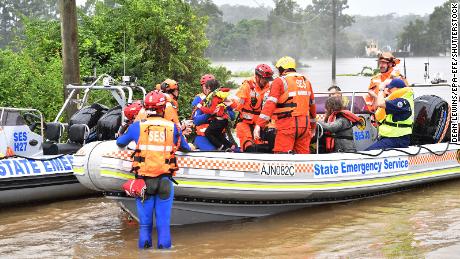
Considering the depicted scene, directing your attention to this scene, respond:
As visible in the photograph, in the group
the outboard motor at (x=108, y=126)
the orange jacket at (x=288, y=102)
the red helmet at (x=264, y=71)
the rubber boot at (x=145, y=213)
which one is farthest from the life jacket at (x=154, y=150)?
the outboard motor at (x=108, y=126)

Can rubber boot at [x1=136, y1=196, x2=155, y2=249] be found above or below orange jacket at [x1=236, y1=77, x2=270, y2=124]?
below

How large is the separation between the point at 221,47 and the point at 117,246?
37.9 m

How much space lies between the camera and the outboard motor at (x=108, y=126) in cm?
1057

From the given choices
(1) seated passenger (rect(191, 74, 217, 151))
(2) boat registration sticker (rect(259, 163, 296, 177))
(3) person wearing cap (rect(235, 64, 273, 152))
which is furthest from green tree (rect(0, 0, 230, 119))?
(2) boat registration sticker (rect(259, 163, 296, 177))

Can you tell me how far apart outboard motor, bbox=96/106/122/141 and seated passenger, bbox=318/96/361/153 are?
2.94m

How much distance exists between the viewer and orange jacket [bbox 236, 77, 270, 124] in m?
9.36

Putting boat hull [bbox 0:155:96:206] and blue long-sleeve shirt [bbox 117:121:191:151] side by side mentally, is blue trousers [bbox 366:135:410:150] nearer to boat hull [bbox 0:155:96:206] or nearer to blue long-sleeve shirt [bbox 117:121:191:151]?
blue long-sleeve shirt [bbox 117:121:191:151]

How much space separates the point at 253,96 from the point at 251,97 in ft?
0.10

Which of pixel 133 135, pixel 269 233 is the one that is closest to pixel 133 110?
pixel 133 135

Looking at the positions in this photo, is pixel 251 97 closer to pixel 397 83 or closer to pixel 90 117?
pixel 397 83

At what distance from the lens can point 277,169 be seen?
8.72 metres

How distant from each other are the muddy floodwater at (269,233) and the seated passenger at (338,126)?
767 millimetres

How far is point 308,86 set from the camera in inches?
354

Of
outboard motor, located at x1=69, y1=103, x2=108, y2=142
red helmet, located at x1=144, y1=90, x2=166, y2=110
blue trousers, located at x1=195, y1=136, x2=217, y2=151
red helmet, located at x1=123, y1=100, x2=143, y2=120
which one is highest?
red helmet, located at x1=144, y1=90, x2=166, y2=110
